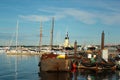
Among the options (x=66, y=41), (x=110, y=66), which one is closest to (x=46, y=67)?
(x=110, y=66)

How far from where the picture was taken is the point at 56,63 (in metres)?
55.7

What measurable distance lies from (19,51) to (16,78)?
127 meters

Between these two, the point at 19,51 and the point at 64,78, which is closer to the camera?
the point at 64,78

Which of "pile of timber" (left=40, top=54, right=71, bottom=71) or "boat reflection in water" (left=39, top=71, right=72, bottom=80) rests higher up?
"pile of timber" (left=40, top=54, right=71, bottom=71)

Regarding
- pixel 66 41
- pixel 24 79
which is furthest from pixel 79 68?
pixel 66 41

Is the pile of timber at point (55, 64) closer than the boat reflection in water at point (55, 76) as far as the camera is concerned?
No

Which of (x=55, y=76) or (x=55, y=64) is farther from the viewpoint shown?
(x=55, y=64)

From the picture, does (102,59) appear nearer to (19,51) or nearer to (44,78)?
(44,78)

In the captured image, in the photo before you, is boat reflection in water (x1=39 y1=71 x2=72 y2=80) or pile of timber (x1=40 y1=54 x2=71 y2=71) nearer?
boat reflection in water (x1=39 y1=71 x2=72 y2=80)

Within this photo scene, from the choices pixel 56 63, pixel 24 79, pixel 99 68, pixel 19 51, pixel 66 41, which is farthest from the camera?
pixel 19 51

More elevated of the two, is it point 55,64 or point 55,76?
point 55,64

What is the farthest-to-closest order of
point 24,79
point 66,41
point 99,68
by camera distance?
point 66,41 < point 99,68 < point 24,79

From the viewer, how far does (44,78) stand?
4981 centimetres

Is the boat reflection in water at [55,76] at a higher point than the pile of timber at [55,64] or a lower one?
lower
